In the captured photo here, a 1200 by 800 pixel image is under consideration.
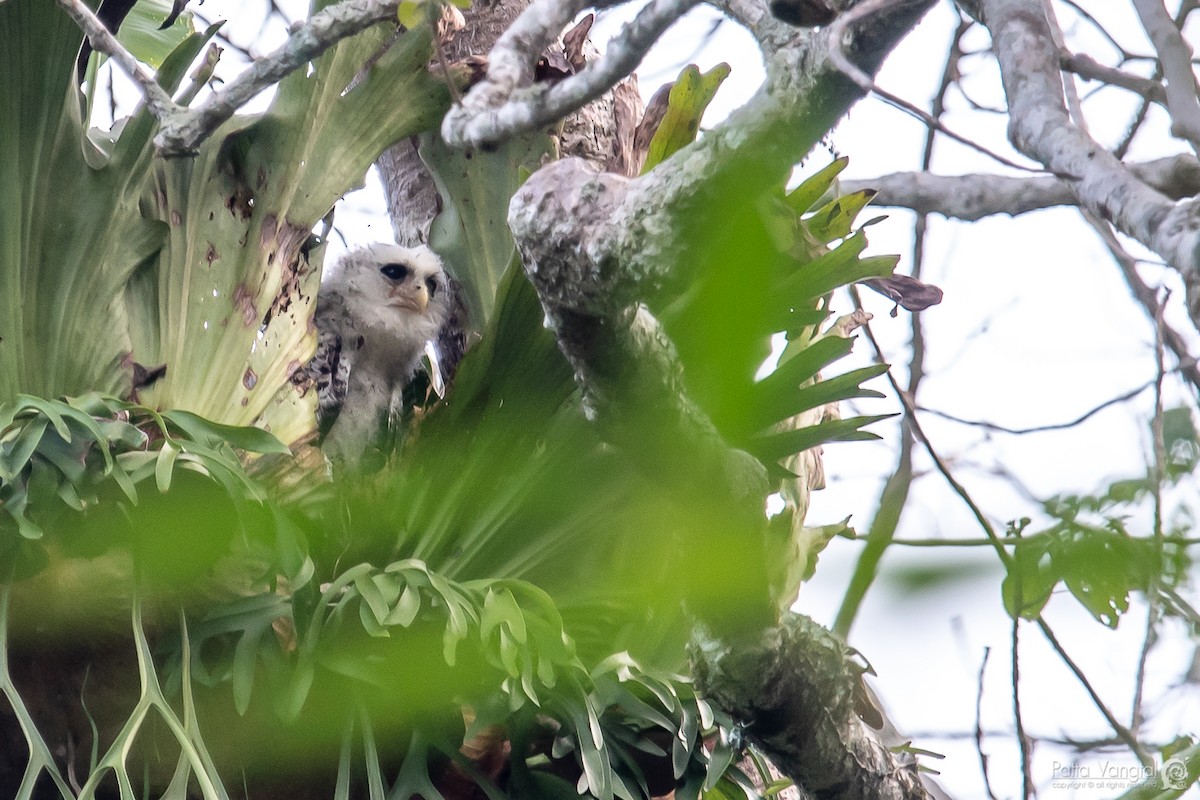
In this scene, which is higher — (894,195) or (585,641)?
(894,195)

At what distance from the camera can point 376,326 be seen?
8.22ft

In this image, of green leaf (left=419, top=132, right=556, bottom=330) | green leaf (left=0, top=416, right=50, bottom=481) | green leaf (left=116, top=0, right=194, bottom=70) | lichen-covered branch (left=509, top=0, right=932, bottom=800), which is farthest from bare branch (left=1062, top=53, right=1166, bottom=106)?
green leaf (left=116, top=0, right=194, bottom=70)

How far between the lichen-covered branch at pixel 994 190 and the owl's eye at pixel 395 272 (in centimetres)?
119

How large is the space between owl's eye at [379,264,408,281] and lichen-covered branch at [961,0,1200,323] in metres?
1.67

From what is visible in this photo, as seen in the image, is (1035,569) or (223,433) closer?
(1035,569)

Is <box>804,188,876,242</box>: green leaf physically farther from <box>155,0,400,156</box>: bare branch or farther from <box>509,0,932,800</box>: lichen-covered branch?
<box>155,0,400,156</box>: bare branch

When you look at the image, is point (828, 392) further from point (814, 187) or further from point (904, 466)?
point (904, 466)

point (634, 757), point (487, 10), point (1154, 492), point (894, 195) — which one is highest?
point (487, 10)

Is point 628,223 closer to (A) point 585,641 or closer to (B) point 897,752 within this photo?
(A) point 585,641

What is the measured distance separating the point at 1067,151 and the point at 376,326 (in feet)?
5.86

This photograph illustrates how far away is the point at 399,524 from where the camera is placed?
5.42ft

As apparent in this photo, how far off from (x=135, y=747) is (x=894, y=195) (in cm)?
126

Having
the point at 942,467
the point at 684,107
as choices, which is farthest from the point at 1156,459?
the point at 684,107

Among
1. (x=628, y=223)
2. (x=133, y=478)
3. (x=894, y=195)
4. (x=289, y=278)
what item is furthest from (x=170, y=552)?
(x=894, y=195)
